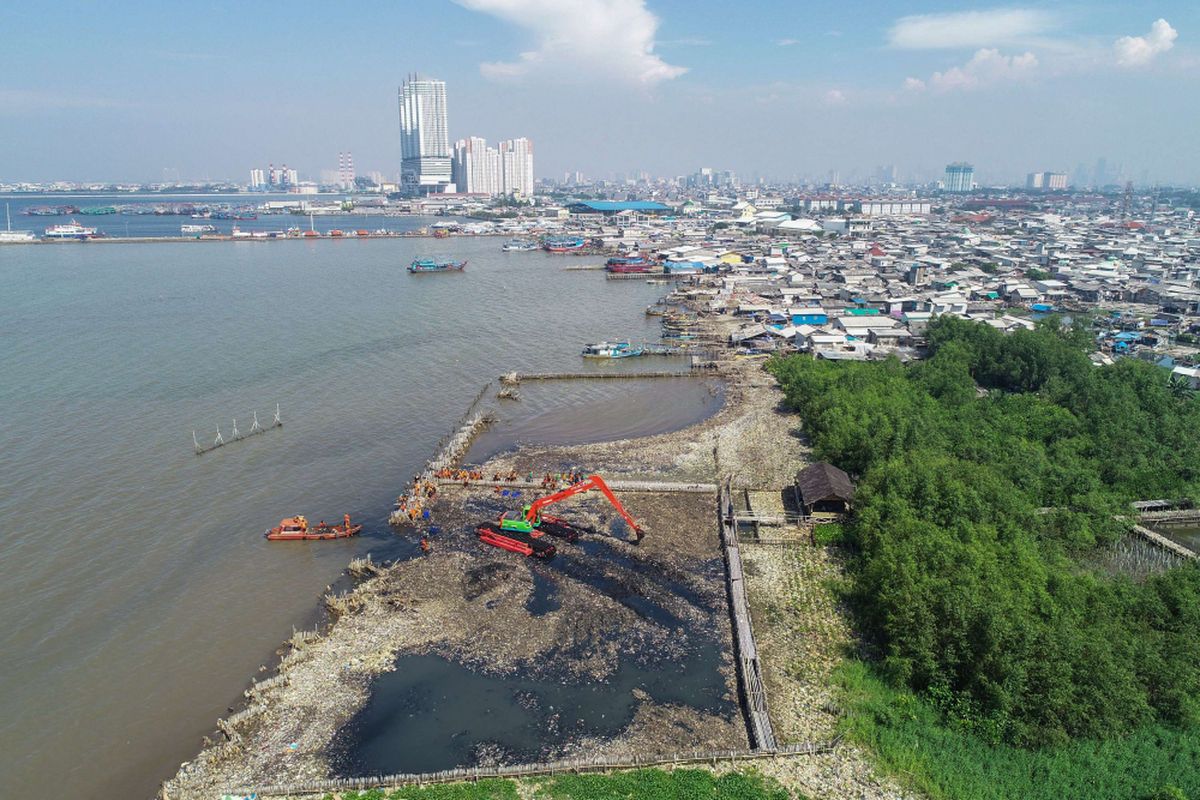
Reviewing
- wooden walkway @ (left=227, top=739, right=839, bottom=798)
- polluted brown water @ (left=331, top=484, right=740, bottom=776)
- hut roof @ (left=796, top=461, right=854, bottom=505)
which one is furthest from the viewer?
hut roof @ (left=796, top=461, right=854, bottom=505)

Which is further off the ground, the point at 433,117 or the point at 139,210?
the point at 433,117

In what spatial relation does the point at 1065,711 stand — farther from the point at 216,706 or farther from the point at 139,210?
the point at 139,210

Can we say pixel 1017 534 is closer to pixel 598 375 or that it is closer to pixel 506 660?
pixel 506 660

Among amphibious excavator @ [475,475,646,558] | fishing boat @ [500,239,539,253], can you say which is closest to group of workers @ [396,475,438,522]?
amphibious excavator @ [475,475,646,558]

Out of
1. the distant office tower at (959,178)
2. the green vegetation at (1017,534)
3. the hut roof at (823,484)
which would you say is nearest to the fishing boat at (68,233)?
the green vegetation at (1017,534)

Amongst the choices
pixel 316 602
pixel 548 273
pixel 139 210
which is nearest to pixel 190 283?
pixel 548 273

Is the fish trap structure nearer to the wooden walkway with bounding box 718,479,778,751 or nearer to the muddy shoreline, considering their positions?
the muddy shoreline
